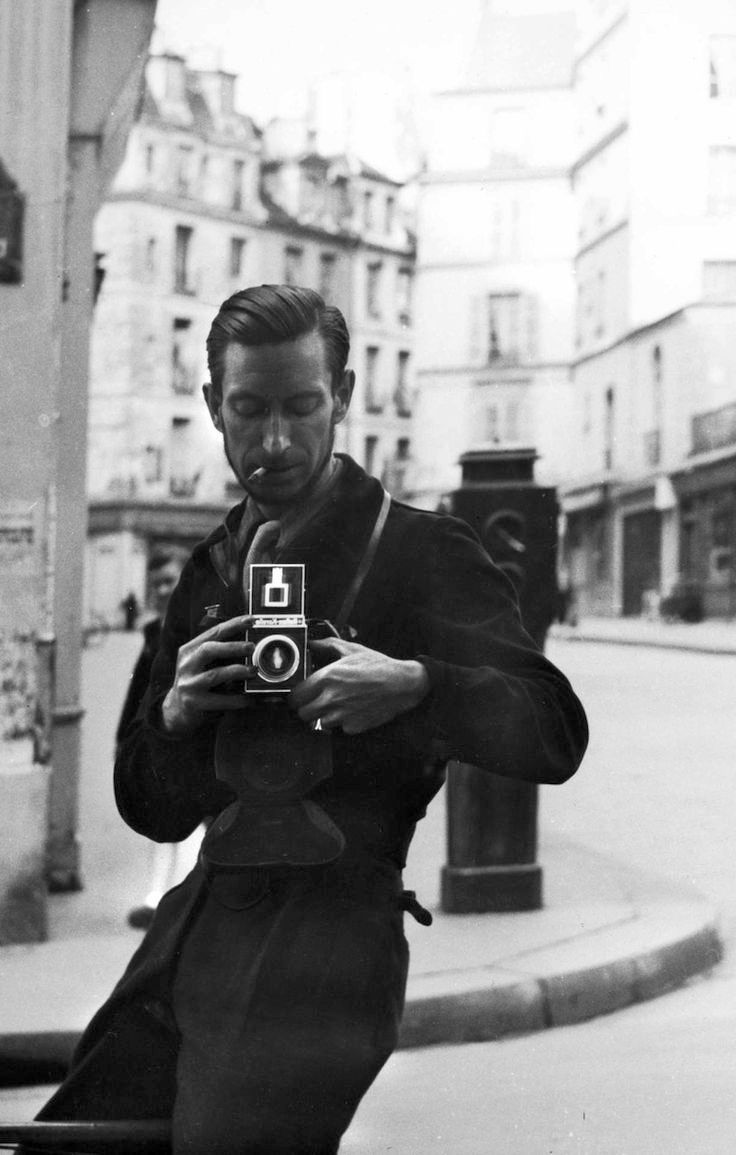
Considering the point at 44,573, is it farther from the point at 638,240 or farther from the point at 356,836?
the point at 356,836

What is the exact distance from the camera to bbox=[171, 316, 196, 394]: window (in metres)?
2.97

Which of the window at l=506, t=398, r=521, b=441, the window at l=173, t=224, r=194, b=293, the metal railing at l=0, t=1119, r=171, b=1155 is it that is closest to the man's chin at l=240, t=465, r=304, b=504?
the metal railing at l=0, t=1119, r=171, b=1155

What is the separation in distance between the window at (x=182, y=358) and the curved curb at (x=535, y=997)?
1.71m

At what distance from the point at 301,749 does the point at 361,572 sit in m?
0.21

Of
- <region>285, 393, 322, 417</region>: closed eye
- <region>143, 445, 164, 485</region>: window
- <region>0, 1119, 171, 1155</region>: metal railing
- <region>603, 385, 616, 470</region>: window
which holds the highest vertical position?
<region>603, 385, 616, 470</region>: window

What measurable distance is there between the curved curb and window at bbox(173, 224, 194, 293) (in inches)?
71.1

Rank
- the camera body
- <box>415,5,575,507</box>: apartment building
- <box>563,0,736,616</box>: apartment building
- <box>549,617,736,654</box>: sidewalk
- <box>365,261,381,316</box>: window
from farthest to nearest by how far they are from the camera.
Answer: <box>549,617,736,654</box>: sidewalk, <box>563,0,736,616</box>: apartment building, <box>415,5,575,507</box>: apartment building, <box>365,261,381,316</box>: window, the camera body

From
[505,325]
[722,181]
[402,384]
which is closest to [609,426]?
[505,325]

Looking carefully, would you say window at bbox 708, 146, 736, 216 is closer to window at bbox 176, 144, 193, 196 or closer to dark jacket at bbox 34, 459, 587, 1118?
window at bbox 176, 144, 193, 196

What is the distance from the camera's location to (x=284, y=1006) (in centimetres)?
167

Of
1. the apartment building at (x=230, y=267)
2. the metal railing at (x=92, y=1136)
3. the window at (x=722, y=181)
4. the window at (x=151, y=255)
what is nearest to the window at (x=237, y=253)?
the apartment building at (x=230, y=267)

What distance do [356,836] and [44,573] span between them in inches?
118

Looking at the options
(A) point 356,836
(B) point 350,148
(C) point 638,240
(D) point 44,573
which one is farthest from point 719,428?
(A) point 356,836

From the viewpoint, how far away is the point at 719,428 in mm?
4172
